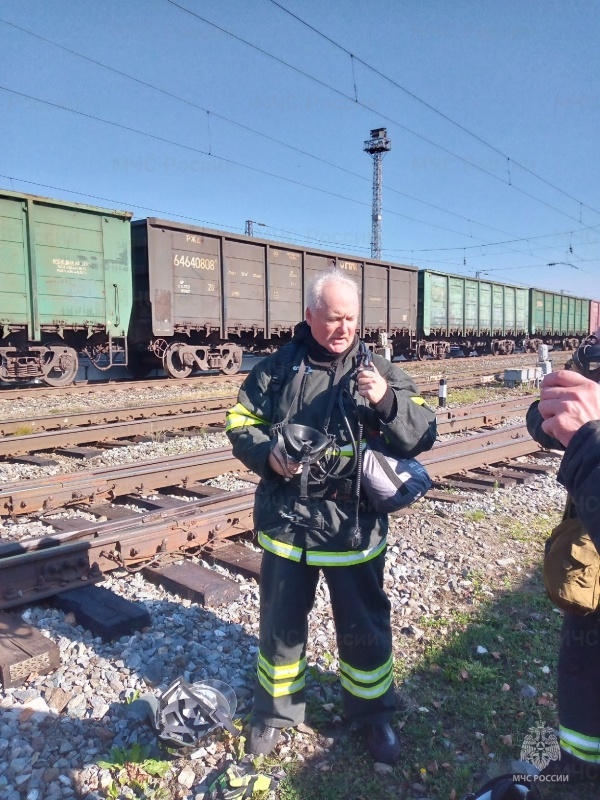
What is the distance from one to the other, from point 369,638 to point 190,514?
95.7 inches

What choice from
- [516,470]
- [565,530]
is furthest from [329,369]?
[516,470]

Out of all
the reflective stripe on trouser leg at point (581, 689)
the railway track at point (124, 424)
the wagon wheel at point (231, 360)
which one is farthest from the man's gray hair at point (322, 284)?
the wagon wheel at point (231, 360)

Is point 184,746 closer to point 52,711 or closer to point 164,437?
Result: point 52,711

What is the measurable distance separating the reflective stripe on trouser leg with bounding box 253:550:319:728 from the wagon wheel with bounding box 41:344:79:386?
12720 millimetres

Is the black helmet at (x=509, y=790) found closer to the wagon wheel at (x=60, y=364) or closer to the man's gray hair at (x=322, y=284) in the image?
the man's gray hair at (x=322, y=284)

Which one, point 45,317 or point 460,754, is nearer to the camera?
point 460,754

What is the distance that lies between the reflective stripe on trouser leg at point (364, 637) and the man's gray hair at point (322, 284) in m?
1.09

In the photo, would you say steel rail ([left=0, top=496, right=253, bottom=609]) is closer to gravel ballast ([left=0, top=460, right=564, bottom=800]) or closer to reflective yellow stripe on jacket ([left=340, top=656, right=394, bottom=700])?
gravel ballast ([left=0, top=460, right=564, bottom=800])

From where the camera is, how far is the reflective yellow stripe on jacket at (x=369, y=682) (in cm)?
265

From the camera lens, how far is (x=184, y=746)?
2469 mm

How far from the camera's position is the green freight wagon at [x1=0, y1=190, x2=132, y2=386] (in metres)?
13.1

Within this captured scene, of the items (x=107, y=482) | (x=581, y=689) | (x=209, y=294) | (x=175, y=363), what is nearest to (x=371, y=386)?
(x=581, y=689)

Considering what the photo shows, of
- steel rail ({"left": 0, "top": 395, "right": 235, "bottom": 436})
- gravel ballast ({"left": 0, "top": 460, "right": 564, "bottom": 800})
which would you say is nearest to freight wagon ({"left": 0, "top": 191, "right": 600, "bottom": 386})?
steel rail ({"left": 0, "top": 395, "right": 235, "bottom": 436})

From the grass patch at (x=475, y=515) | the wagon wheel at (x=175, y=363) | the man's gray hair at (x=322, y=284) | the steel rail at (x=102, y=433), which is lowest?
the grass patch at (x=475, y=515)
